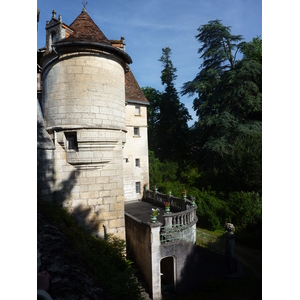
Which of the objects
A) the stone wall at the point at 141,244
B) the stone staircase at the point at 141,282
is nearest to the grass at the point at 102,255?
the stone wall at the point at 141,244

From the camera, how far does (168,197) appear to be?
1167 centimetres

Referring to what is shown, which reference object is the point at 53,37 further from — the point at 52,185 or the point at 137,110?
the point at 137,110

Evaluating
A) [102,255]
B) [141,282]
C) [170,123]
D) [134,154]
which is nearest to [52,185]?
[102,255]

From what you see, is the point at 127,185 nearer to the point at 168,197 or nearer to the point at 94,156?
the point at 168,197

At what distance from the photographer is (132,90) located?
1412 centimetres

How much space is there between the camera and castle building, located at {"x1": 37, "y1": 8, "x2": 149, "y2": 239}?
568 centimetres

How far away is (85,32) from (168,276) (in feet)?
27.3

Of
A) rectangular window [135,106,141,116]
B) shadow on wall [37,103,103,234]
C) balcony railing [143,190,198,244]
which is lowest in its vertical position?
balcony railing [143,190,198,244]

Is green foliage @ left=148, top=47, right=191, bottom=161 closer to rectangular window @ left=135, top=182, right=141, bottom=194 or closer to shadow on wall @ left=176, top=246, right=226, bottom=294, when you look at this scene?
rectangular window @ left=135, top=182, right=141, bottom=194

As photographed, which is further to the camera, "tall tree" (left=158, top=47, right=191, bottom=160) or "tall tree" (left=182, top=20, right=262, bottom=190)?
"tall tree" (left=158, top=47, right=191, bottom=160)

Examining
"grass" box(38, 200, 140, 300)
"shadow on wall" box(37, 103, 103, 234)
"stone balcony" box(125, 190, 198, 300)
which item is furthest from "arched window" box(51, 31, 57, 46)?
"stone balcony" box(125, 190, 198, 300)

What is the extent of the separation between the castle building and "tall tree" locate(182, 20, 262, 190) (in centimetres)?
663

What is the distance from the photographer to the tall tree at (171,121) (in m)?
20.3
